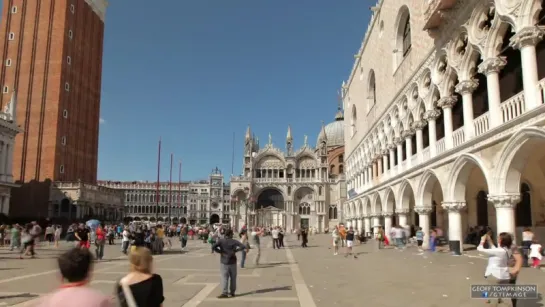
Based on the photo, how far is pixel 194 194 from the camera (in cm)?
10631

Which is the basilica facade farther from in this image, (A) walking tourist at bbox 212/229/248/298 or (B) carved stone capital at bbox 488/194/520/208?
(A) walking tourist at bbox 212/229/248/298

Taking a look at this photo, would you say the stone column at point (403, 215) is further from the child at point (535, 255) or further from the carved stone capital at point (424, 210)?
the child at point (535, 255)

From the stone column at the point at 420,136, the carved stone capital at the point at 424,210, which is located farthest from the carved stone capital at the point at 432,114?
the carved stone capital at the point at 424,210

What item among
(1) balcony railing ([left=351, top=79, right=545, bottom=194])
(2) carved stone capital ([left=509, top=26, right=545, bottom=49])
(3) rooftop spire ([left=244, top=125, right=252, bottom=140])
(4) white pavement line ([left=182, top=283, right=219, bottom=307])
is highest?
(3) rooftop spire ([left=244, top=125, right=252, bottom=140])

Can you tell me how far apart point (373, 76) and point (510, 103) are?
78.1ft

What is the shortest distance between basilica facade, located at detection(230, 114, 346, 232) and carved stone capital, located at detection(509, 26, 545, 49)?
175 feet

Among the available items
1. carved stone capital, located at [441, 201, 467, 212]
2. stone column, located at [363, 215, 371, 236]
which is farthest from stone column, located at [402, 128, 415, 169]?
stone column, located at [363, 215, 371, 236]

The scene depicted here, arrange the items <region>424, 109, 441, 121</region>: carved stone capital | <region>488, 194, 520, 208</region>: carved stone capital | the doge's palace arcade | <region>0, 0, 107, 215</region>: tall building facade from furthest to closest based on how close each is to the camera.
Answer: <region>0, 0, 107, 215</region>: tall building facade
<region>424, 109, 441, 121</region>: carved stone capital
<region>488, 194, 520, 208</region>: carved stone capital
the doge's palace arcade

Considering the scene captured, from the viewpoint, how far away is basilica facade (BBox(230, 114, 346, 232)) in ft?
222

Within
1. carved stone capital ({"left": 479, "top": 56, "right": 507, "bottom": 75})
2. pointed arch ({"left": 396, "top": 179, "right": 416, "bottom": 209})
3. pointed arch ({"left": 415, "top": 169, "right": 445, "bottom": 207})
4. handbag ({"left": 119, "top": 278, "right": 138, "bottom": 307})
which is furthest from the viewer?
pointed arch ({"left": 396, "top": 179, "right": 416, "bottom": 209})

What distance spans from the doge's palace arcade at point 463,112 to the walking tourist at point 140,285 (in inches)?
460

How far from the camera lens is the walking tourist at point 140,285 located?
3.83 m

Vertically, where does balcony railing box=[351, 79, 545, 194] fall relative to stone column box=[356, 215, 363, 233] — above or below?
above

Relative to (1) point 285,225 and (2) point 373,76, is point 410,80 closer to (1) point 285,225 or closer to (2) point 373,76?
(2) point 373,76
